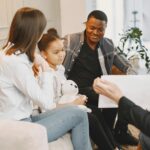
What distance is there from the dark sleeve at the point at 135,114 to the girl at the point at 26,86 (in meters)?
0.57

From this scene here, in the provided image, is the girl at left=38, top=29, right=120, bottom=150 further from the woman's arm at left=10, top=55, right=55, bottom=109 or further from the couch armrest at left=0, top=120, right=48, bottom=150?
the couch armrest at left=0, top=120, right=48, bottom=150

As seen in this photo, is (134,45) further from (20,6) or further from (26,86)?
(26,86)

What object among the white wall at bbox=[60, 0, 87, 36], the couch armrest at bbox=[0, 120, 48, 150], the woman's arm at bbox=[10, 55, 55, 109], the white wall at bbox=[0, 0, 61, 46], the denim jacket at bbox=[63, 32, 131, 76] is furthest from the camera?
the white wall at bbox=[60, 0, 87, 36]

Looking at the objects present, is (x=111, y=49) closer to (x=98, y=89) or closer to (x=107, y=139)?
(x=107, y=139)

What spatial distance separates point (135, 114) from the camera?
1.17 m

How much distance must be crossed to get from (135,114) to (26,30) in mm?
764

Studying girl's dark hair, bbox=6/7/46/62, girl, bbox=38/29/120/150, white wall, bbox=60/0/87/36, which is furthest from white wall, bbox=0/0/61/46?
girl's dark hair, bbox=6/7/46/62

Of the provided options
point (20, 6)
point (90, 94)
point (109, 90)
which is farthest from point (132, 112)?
point (20, 6)

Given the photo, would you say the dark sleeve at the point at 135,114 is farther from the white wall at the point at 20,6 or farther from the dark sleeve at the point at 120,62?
the white wall at the point at 20,6

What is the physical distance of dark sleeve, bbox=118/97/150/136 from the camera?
A: 45.7 inches

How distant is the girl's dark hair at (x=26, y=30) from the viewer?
164 centimetres

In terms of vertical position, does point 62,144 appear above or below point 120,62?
below

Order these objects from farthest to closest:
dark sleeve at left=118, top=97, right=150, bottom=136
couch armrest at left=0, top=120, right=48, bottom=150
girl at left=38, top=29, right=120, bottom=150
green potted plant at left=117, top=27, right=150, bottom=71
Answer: green potted plant at left=117, top=27, right=150, bottom=71, girl at left=38, top=29, right=120, bottom=150, couch armrest at left=0, top=120, right=48, bottom=150, dark sleeve at left=118, top=97, right=150, bottom=136

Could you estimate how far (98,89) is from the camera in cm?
130
